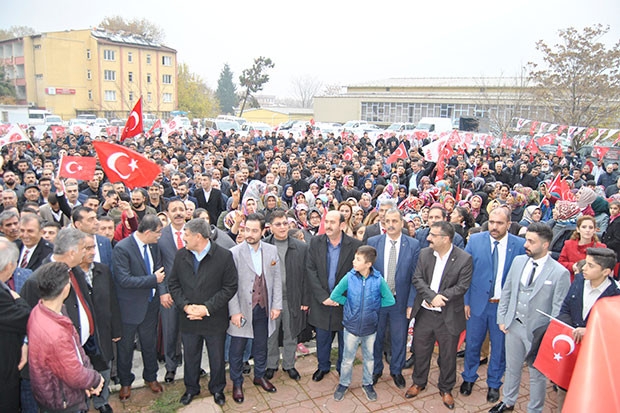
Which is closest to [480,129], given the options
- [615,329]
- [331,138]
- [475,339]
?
[331,138]

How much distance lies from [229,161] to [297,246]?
9.72m

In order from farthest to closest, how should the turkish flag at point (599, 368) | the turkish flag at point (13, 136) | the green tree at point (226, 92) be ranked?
the green tree at point (226, 92)
the turkish flag at point (13, 136)
the turkish flag at point (599, 368)

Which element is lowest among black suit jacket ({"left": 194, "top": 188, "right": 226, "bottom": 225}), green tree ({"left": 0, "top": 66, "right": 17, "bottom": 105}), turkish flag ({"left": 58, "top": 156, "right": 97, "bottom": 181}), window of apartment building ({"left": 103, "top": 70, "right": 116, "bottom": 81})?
black suit jacket ({"left": 194, "top": 188, "right": 226, "bottom": 225})

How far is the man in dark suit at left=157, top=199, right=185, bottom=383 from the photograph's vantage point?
4762mm

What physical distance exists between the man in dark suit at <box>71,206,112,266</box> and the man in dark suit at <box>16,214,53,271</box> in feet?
1.11

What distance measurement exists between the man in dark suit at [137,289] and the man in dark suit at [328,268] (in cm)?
155

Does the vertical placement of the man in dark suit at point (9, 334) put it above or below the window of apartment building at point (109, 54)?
below

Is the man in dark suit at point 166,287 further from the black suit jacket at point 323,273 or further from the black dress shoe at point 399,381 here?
the black dress shoe at point 399,381

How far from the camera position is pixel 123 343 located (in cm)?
446

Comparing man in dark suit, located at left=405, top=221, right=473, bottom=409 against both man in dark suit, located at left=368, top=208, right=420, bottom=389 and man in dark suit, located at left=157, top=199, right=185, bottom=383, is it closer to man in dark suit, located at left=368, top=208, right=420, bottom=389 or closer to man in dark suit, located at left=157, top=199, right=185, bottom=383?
man in dark suit, located at left=368, top=208, right=420, bottom=389

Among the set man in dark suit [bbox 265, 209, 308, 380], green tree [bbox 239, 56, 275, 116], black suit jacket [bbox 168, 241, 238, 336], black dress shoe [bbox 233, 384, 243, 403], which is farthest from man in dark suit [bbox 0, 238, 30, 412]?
green tree [bbox 239, 56, 275, 116]

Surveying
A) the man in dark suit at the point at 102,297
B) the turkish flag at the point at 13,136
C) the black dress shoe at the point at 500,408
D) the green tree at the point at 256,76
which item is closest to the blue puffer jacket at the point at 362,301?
the black dress shoe at the point at 500,408

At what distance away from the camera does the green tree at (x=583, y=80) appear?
82.9 ft

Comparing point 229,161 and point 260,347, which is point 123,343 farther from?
point 229,161
